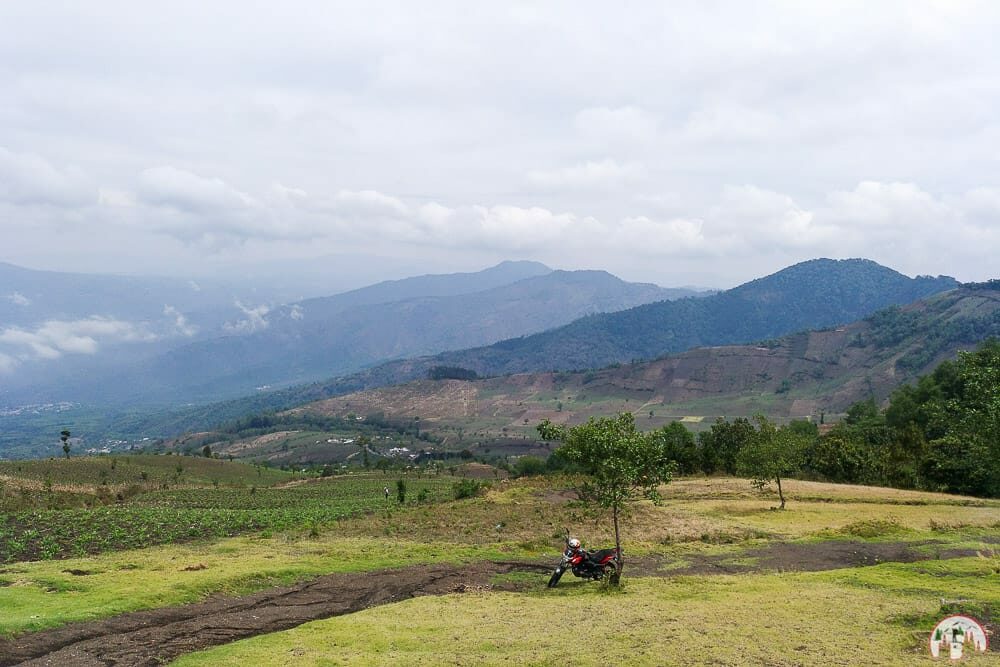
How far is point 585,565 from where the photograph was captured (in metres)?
20.2

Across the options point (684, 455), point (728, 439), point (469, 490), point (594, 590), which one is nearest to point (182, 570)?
point (594, 590)

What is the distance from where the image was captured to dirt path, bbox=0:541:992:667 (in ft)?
45.5

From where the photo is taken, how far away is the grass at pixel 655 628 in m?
12.3

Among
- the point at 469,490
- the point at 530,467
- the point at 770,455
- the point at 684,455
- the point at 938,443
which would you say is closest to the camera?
the point at 770,455

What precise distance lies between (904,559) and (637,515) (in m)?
14.0

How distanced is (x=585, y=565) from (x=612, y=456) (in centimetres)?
363

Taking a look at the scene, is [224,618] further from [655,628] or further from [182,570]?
[655,628]

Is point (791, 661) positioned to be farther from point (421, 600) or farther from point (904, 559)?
point (904, 559)

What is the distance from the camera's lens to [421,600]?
1816 centimetres

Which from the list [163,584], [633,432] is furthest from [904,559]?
[163,584]

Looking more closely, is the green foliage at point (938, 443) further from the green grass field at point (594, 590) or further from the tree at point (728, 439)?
the tree at point (728, 439)

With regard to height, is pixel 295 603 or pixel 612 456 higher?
pixel 612 456

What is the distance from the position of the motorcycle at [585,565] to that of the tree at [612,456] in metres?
0.55

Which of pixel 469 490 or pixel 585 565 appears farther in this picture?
pixel 469 490
